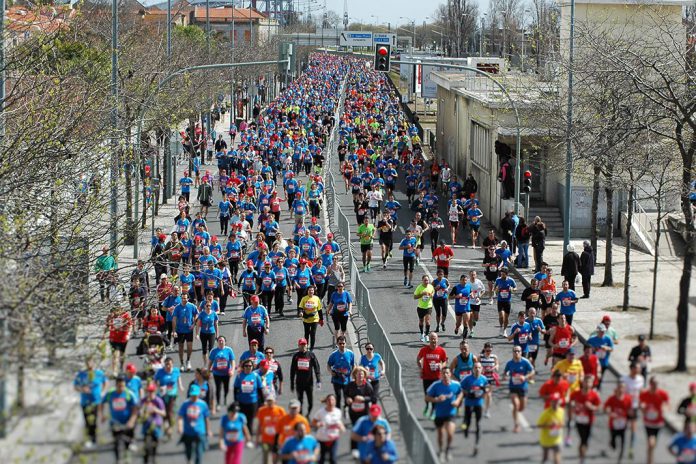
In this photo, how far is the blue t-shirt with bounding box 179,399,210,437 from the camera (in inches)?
584

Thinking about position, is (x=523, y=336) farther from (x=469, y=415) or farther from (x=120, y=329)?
(x=120, y=329)

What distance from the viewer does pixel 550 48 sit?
36.1 meters

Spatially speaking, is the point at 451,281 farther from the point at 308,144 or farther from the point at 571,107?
the point at 308,144

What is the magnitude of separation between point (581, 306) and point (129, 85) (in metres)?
15.2

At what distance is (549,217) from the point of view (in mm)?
39375

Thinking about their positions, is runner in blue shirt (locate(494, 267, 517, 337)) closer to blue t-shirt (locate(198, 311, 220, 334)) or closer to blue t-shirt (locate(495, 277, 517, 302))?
blue t-shirt (locate(495, 277, 517, 302))

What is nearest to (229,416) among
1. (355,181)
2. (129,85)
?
(129,85)

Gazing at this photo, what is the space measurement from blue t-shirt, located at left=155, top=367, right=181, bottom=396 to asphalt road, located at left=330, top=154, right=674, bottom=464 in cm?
308

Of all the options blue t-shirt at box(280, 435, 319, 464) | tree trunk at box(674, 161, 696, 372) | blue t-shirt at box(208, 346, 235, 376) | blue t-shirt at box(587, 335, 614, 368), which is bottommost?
blue t-shirt at box(208, 346, 235, 376)

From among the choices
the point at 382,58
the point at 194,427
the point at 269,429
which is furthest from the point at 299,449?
the point at 382,58

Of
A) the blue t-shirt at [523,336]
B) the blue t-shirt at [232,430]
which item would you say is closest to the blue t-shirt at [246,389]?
the blue t-shirt at [232,430]

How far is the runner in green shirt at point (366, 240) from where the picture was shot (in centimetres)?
3131

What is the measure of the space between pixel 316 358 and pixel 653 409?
314 inches

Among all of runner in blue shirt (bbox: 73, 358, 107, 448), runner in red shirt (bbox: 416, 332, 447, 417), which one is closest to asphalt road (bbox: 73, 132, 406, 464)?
runner in blue shirt (bbox: 73, 358, 107, 448)
